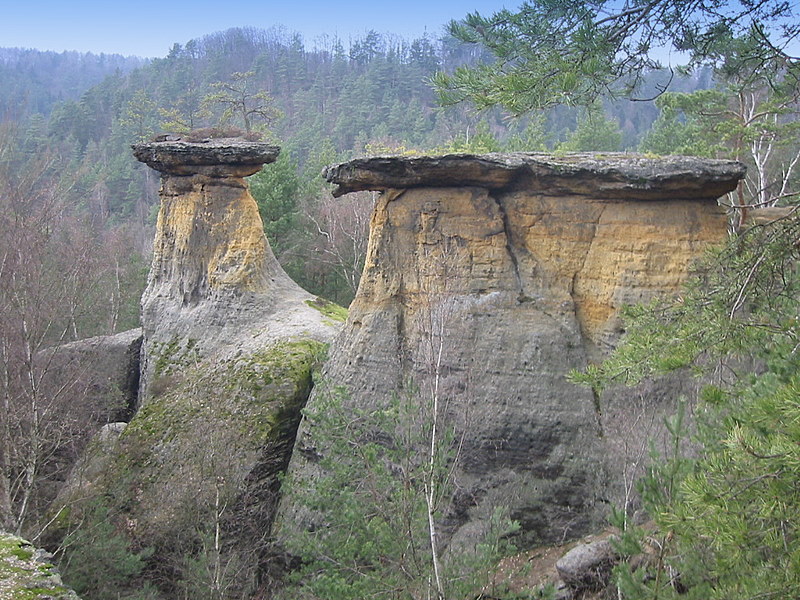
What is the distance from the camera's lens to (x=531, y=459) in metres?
10.1

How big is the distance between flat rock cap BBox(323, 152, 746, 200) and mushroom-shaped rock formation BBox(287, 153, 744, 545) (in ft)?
0.08

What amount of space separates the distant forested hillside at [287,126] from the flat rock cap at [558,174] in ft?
2.54

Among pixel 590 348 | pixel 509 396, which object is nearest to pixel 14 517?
pixel 509 396

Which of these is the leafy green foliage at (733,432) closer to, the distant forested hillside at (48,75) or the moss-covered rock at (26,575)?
the moss-covered rock at (26,575)

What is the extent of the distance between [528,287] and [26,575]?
7.88 metres

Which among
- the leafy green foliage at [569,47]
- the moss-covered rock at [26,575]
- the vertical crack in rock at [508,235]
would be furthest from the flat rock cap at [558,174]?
the moss-covered rock at [26,575]

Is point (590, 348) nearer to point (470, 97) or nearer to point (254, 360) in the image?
point (470, 97)

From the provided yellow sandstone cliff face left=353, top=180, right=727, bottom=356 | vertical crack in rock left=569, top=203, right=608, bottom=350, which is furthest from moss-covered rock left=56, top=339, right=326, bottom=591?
vertical crack in rock left=569, top=203, right=608, bottom=350

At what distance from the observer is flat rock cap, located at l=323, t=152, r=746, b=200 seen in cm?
912

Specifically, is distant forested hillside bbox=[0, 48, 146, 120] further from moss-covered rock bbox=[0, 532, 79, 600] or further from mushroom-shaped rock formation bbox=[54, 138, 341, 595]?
moss-covered rock bbox=[0, 532, 79, 600]

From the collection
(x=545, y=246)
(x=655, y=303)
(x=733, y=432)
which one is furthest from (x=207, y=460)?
(x=733, y=432)

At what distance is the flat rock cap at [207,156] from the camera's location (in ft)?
48.2

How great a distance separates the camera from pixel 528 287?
10.6m

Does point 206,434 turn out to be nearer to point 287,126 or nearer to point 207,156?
point 207,156
